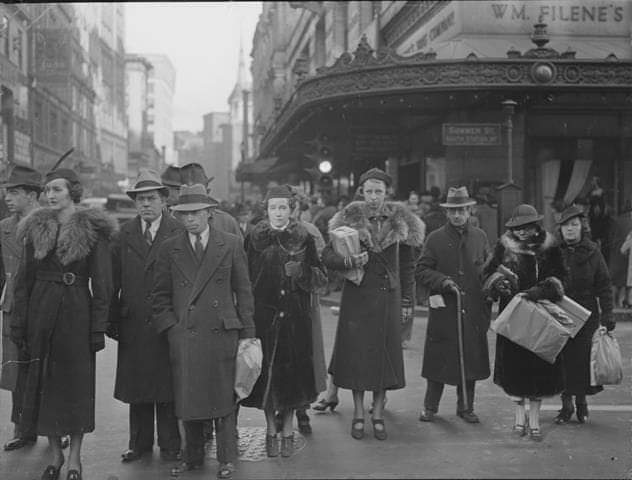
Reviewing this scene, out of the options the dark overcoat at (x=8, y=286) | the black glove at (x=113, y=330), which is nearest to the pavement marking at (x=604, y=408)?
the black glove at (x=113, y=330)

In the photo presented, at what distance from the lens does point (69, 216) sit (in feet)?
16.6

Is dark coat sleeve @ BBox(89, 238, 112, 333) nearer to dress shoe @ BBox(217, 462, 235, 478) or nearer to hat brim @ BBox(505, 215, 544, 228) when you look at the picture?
dress shoe @ BBox(217, 462, 235, 478)

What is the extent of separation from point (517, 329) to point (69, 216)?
3314 millimetres

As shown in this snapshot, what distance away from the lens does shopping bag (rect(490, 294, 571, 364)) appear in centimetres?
565

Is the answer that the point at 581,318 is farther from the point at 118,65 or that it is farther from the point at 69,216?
the point at 118,65

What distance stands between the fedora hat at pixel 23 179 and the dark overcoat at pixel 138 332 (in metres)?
1.23

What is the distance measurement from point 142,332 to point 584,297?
3608mm

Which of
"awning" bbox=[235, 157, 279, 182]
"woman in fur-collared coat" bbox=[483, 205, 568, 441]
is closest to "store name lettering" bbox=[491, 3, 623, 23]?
"woman in fur-collared coat" bbox=[483, 205, 568, 441]

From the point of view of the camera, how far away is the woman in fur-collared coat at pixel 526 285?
579 centimetres

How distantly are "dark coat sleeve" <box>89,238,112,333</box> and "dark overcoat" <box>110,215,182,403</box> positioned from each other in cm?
28

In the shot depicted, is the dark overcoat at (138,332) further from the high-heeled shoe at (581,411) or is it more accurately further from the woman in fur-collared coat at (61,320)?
the high-heeled shoe at (581,411)

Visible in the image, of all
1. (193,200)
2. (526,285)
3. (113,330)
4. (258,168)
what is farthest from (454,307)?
(258,168)

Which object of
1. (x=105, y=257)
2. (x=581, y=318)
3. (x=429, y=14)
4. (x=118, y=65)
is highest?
(x=118, y=65)

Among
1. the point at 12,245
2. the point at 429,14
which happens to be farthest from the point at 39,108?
the point at 12,245
